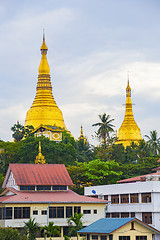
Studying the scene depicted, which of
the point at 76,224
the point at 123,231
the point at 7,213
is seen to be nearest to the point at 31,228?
the point at 7,213

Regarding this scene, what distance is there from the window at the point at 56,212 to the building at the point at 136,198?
328 inches

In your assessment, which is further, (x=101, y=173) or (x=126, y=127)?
(x=126, y=127)

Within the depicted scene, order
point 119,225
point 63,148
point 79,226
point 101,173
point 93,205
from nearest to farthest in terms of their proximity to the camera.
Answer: point 119,225, point 79,226, point 93,205, point 101,173, point 63,148

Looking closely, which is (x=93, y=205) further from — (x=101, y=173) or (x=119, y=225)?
(x=101, y=173)

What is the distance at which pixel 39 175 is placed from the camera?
223 feet

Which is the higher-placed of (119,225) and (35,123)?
(35,123)

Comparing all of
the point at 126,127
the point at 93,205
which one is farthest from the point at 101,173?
the point at 126,127

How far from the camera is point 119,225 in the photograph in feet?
178

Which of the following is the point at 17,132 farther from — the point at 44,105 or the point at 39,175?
the point at 39,175

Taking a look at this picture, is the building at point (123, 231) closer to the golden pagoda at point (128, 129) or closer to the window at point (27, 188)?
the window at point (27, 188)

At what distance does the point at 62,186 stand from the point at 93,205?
476 cm

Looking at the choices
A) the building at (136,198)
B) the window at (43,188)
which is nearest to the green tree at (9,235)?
the building at (136,198)

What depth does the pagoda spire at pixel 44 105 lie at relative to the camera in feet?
441

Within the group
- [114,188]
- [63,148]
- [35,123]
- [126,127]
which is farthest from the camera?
[126,127]
